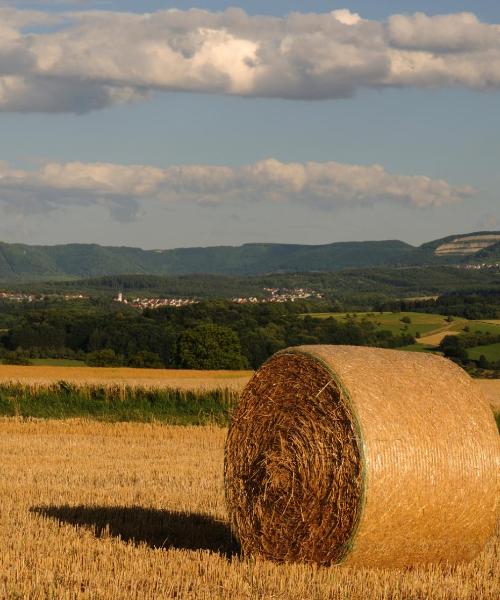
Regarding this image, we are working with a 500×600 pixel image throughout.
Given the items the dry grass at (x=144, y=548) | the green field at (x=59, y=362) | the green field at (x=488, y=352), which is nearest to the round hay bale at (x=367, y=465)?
the dry grass at (x=144, y=548)

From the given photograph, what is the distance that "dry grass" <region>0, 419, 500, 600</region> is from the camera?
366 inches

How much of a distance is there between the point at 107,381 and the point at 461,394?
20.6 meters

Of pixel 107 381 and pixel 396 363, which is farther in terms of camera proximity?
pixel 107 381

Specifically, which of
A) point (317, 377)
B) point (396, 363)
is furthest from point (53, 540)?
point (396, 363)

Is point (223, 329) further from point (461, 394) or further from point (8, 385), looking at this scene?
point (461, 394)

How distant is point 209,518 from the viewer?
13.2 m

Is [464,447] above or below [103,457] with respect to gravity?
above

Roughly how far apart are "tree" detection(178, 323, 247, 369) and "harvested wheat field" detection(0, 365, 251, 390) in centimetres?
1668

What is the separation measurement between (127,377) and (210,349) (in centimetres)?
2305

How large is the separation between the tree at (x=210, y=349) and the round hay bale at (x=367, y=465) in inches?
1827

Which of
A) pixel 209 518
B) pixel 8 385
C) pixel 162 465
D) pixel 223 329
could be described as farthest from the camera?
pixel 223 329

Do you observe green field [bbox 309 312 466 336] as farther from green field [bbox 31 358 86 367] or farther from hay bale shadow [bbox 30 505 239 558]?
hay bale shadow [bbox 30 505 239 558]

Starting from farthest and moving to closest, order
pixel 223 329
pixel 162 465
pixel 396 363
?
pixel 223 329, pixel 162 465, pixel 396 363

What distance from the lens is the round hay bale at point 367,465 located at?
9.97 metres
